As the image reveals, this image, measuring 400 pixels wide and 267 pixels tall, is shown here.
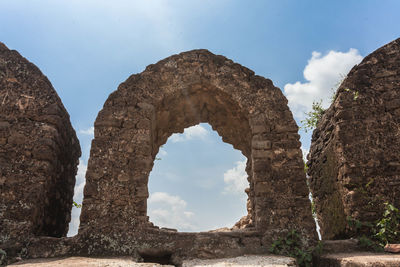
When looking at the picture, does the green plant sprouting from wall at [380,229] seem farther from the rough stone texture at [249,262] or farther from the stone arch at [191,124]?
the rough stone texture at [249,262]

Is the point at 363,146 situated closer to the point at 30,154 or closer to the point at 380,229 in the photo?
the point at 380,229

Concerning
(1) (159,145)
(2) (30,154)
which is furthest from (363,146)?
(2) (30,154)

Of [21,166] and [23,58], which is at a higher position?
[23,58]

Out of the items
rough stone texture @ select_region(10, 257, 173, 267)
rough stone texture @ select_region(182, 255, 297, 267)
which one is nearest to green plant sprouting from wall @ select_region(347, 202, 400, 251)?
rough stone texture @ select_region(182, 255, 297, 267)

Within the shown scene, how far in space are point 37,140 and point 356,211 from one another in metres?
4.78

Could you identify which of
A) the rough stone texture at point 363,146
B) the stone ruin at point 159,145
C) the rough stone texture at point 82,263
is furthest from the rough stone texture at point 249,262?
the rough stone texture at point 363,146

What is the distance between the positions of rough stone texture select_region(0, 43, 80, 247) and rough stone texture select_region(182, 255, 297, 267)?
2.16 metres

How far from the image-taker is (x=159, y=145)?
5844 millimetres

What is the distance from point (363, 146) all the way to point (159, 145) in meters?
3.55

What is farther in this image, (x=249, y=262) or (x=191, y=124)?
(x=191, y=124)

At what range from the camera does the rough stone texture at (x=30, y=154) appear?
388cm

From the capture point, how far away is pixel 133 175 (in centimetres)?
431

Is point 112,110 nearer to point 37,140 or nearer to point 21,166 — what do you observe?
point 37,140

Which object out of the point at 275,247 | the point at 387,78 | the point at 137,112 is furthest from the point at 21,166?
the point at 387,78
